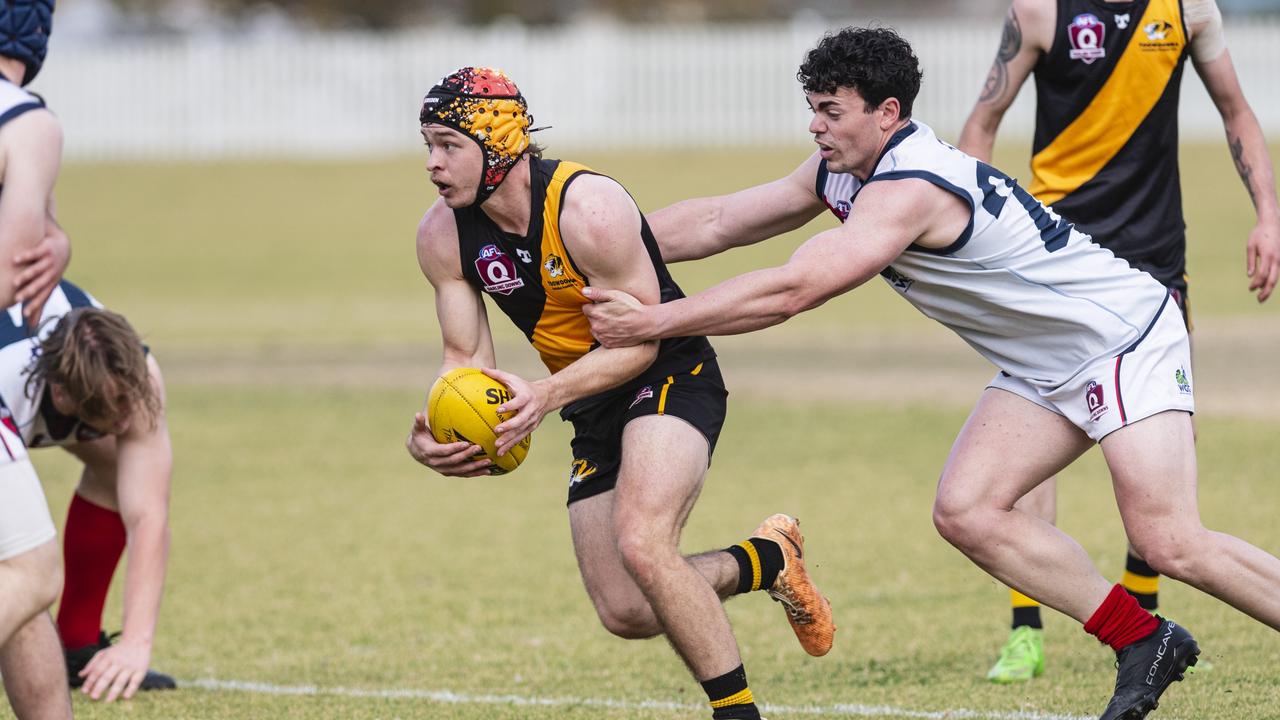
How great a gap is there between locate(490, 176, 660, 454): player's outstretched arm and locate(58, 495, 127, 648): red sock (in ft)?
A: 8.13

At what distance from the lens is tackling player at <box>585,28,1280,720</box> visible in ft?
17.5

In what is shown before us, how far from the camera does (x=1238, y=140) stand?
692cm

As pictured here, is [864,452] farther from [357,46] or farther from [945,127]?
[357,46]

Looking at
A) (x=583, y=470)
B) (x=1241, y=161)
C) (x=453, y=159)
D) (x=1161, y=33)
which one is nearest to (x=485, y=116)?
(x=453, y=159)

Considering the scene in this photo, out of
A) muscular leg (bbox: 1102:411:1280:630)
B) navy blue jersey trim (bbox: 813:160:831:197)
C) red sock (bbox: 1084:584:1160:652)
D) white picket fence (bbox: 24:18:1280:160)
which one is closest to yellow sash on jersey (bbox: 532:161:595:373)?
navy blue jersey trim (bbox: 813:160:831:197)

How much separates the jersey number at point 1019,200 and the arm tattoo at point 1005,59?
132 cm

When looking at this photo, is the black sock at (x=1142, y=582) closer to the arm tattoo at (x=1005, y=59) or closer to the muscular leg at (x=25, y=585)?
the arm tattoo at (x=1005, y=59)

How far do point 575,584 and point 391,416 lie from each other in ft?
20.8

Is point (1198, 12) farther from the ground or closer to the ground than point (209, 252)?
farther from the ground

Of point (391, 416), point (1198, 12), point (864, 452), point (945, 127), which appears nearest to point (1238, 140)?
point (1198, 12)

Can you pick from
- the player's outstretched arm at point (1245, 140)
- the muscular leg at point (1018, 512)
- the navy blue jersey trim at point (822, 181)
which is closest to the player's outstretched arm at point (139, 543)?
the navy blue jersey trim at point (822, 181)

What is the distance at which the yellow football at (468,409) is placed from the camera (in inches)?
219

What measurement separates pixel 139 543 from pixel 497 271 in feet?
6.72

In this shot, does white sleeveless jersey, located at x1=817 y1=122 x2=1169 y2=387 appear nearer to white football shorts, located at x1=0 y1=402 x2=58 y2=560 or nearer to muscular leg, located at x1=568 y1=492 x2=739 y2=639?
muscular leg, located at x1=568 y1=492 x2=739 y2=639
